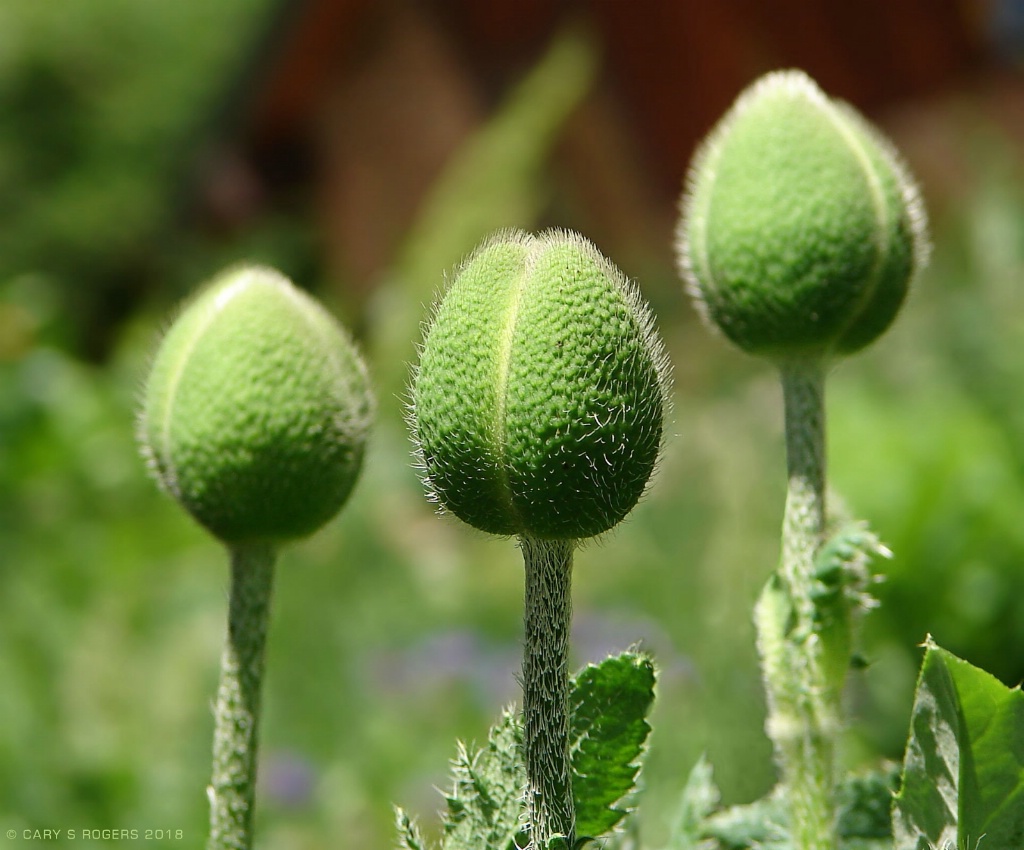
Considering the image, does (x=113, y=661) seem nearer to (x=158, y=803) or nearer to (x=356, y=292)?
(x=158, y=803)

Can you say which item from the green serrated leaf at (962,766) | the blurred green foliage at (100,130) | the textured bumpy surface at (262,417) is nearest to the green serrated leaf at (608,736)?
the green serrated leaf at (962,766)

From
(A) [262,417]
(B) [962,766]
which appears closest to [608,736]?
(B) [962,766]

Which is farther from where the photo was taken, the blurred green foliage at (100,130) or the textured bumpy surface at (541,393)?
the blurred green foliage at (100,130)

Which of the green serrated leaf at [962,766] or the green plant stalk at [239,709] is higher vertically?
the green plant stalk at [239,709]

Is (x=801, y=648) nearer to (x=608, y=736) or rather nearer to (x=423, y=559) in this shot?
(x=608, y=736)

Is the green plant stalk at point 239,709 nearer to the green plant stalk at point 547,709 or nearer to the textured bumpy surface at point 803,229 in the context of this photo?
the green plant stalk at point 547,709

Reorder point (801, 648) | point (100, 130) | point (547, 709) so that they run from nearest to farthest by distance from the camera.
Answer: point (547, 709) → point (801, 648) → point (100, 130)
